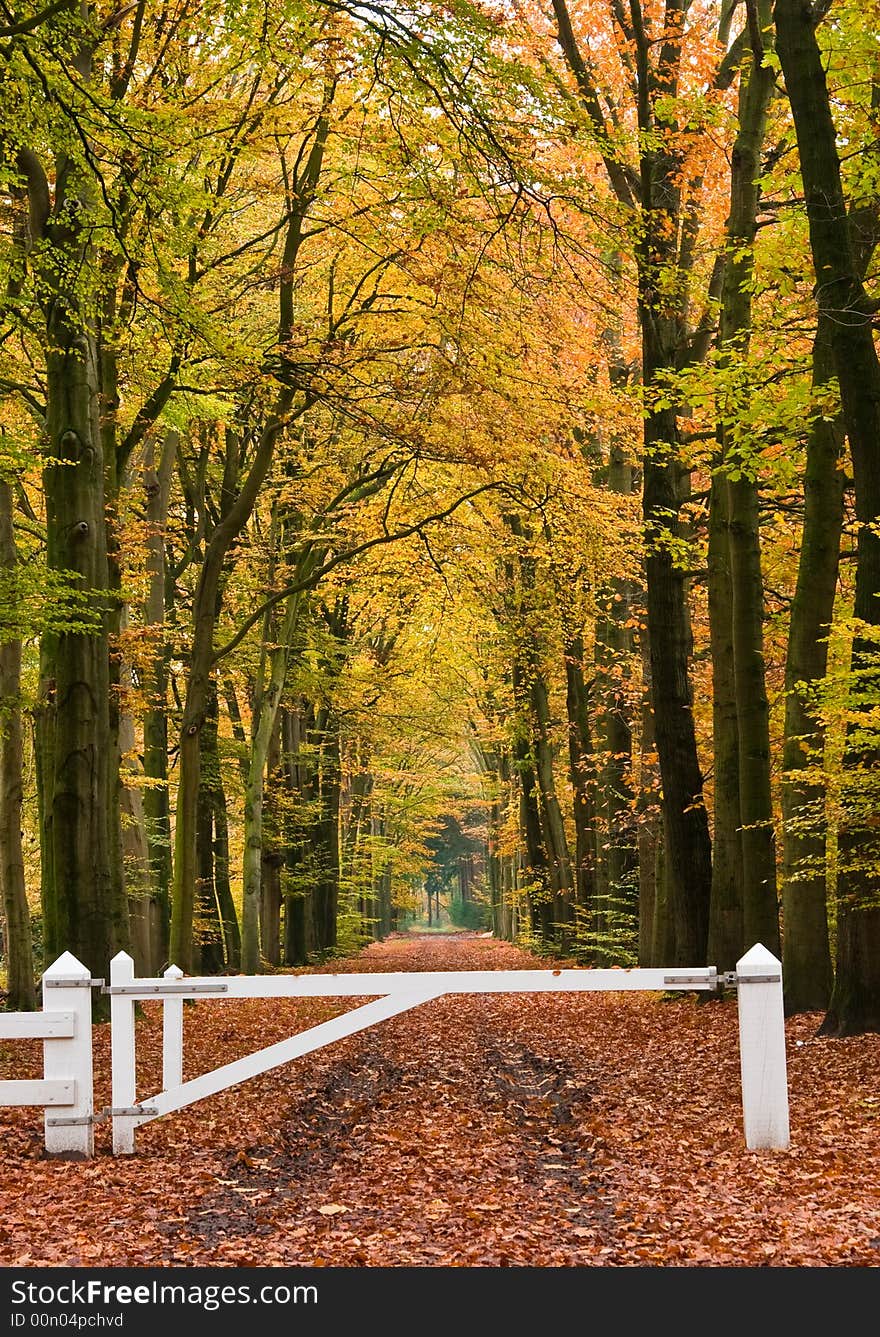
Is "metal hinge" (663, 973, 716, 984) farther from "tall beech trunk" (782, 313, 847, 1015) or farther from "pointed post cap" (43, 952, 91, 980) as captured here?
"tall beech trunk" (782, 313, 847, 1015)

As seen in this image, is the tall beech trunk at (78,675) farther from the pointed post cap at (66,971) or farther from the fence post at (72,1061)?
the pointed post cap at (66,971)

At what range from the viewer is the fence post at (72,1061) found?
278 inches

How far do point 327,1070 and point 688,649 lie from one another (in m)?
6.76

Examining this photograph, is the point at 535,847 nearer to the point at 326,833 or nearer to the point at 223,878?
the point at 326,833

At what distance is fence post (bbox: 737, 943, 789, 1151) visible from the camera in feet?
21.9

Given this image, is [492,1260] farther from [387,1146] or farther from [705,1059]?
[705,1059]

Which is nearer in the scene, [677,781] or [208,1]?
[208,1]

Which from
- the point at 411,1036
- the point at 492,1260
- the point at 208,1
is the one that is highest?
the point at 208,1

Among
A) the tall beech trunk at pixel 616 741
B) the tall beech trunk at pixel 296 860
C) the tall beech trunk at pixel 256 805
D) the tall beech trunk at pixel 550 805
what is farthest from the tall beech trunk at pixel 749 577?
the tall beech trunk at pixel 296 860

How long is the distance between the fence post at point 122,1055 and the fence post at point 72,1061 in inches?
6.3

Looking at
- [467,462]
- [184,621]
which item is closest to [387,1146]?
[467,462]

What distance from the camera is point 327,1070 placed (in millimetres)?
11820

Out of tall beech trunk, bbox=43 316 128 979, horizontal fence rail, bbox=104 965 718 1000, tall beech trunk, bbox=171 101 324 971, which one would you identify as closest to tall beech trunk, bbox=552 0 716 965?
tall beech trunk, bbox=171 101 324 971

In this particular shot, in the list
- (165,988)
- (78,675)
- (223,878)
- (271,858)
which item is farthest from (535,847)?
(165,988)
